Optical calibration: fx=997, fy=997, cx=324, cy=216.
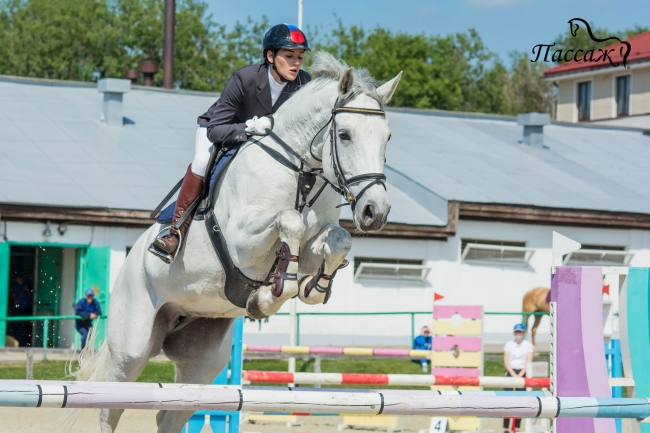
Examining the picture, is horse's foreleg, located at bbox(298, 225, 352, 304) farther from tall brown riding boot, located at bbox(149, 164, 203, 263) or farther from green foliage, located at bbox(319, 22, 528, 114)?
green foliage, located at bbox(319, 22, 528, 114)

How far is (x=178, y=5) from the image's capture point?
50.9 m

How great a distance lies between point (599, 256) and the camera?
22109 mm

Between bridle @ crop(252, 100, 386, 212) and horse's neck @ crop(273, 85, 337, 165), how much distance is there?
0.13 ft

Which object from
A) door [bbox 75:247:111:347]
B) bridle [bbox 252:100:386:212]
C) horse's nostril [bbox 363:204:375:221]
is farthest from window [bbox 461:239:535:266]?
horse's nostril [bbox 363:204:375:221]

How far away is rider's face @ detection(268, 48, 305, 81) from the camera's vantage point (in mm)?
5531

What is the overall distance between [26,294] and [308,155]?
46.6 ft

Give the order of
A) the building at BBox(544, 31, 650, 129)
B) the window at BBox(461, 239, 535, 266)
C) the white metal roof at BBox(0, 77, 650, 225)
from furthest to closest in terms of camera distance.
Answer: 1. the building at BBox(544, 31, 650, 129)
2. the window at BBox(461, 239, 535, 266)
3. the white metal roof at BBox(0, 77, 650, 225)

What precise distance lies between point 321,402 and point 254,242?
3.83 ft

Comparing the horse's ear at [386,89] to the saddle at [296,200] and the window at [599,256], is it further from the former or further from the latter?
the window at [599,256]

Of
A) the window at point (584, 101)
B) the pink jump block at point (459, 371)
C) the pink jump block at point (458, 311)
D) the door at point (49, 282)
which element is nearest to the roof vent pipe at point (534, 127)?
the window at point (584, 101)

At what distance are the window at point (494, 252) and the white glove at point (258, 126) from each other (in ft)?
51.4

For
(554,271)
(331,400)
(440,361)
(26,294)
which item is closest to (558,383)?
(554,271)

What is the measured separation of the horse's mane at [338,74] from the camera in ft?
16.9

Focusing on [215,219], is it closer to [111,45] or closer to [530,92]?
[111,45]
